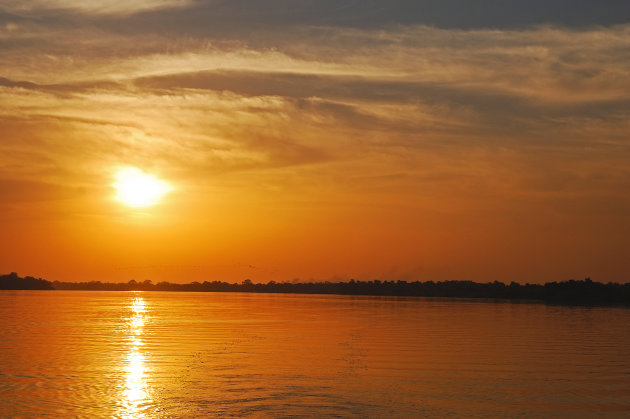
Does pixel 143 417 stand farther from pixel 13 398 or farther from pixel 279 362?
pixel 279 362

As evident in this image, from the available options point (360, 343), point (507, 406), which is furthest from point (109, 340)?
point (507, 406)

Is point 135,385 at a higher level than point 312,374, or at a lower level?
lower

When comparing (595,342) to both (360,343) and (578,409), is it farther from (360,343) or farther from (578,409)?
(578,409)

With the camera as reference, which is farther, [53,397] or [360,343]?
[360,343]

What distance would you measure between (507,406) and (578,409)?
286 centimetres

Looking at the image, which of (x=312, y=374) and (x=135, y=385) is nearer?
(x=135, y=385)

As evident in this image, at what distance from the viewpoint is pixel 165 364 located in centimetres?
4028

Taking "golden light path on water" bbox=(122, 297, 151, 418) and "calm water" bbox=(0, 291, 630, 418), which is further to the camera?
"calm water" bbox=(0, 291, 630, 418)

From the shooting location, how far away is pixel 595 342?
187 ft

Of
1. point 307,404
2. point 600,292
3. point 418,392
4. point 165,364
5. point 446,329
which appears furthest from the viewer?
point 600,292

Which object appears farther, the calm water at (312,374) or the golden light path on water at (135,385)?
the calm water at (312,374)

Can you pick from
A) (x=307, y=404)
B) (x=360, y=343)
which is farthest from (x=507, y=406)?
(x=360, y=343)

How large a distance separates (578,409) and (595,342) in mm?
31212

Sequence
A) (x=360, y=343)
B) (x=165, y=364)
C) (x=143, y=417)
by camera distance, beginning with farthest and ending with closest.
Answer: (x=360, y=343), (x=165, y=364), (x=143, y=417)
